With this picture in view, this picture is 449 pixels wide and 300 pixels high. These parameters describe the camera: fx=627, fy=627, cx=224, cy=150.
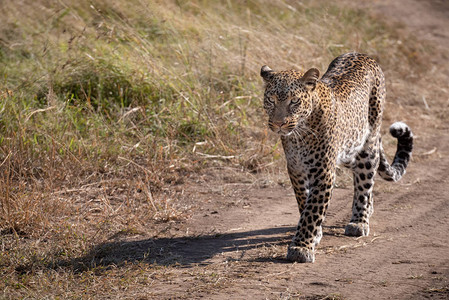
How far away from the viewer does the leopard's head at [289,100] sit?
5238mm

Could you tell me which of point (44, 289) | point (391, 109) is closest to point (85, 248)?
point (44, 289)

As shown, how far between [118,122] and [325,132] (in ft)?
10.4

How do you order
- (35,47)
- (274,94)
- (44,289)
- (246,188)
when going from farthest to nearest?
(35,47), (246,188), (274,94), (44,289)

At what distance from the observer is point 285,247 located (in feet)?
18.9

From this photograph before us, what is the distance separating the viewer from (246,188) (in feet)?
24.3

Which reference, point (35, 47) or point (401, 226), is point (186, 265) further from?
point (35, 47)

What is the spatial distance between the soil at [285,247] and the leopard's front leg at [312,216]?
111mm

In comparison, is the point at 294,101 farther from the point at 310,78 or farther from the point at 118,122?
the point at 118,122

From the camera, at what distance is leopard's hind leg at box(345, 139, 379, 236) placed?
240 inches

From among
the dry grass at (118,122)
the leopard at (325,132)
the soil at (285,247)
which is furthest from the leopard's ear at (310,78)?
the dry grass at (118,122)

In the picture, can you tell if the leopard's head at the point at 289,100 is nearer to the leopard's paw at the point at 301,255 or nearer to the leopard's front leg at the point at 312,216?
the leopard's front leg at the point at 312,216

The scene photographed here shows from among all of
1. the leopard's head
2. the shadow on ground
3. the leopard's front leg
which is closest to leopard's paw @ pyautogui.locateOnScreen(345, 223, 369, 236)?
the shadow on ground

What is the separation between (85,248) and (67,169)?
1661mm

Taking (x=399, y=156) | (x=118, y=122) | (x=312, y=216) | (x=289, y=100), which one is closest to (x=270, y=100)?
(x=289, y=100)
